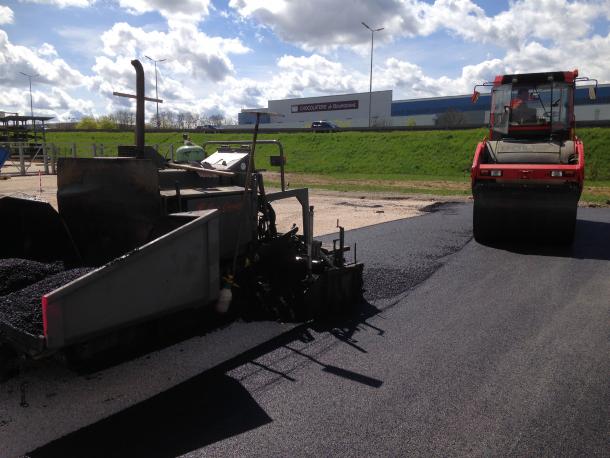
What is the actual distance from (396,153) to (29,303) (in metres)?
29.7

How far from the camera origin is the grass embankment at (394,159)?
23.6 meters

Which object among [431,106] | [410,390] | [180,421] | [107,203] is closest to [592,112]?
[431,106]

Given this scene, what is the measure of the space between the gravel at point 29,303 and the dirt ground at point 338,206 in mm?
6734

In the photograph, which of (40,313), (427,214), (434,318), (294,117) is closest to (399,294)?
(434,318)

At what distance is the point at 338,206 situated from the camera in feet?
50.6

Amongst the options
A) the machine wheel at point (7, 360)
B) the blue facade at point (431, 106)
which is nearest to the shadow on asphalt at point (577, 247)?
the machine wheel at point (7, 360)

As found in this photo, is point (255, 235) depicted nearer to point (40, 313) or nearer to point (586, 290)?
point (40, 313)

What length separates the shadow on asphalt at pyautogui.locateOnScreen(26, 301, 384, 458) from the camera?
300cm

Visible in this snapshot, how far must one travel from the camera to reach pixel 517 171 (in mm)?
8539

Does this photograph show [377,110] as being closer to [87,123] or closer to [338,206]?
[87,123]

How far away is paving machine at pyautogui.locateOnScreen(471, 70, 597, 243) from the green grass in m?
15.3

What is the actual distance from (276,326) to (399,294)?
1.86 meters

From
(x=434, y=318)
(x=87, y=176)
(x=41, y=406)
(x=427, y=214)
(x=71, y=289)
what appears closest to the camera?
(x=71, y=289)

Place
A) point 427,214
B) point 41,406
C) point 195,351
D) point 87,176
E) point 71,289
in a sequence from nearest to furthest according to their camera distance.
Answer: point 71,289 < point 41,406 < point 195,351 < point 87,176 < point 427,214
